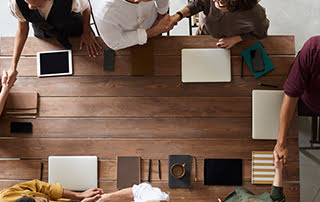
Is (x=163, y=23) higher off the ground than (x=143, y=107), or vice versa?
(x=163, y=23)

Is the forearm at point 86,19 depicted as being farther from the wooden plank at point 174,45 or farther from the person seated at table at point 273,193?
the person seated at table at point 273,193

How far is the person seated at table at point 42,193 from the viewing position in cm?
199

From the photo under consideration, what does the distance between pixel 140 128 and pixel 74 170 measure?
2.06 feet

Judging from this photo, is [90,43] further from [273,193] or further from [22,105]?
[273,193]

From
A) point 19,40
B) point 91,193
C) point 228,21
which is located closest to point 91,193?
point 91,193

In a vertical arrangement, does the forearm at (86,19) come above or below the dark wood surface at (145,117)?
above

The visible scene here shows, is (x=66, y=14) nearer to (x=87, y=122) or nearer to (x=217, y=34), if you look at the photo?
(x=87, y=122)

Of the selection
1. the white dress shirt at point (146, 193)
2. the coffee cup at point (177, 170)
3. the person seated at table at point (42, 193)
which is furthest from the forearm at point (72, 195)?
the coffee cup at point (177, 170)

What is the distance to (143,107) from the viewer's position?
2.29m

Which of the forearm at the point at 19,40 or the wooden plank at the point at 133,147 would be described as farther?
the wooden plank at the point at 133,147

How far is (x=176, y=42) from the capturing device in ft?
7.61

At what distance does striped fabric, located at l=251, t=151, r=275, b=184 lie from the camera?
2232mm

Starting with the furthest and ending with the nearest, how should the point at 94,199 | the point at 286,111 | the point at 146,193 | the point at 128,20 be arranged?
the point at 94,199
the point at 146,193
the point at 128,20
the point at 286,111

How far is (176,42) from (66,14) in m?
0.87
